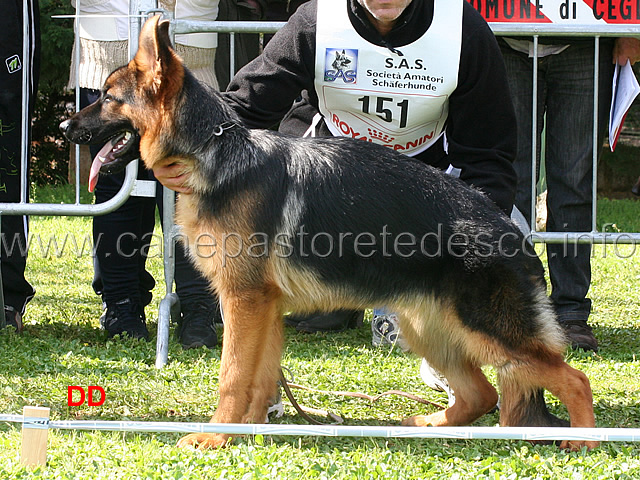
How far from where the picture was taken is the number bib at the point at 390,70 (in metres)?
3.60

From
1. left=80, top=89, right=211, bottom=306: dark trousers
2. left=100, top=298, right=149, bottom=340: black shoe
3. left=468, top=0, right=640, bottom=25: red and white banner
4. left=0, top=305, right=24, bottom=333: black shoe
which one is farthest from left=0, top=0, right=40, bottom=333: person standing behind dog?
left=468, top=0, right=640, bottom=25: red and white banner

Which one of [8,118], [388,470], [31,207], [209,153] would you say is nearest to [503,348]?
[388,470]

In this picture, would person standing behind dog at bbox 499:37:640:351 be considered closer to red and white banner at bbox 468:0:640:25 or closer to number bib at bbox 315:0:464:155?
red and white banner at bbox 468:0:640:25

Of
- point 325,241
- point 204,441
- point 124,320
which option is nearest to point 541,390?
point 325,241

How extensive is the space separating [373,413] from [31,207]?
2.23 metres

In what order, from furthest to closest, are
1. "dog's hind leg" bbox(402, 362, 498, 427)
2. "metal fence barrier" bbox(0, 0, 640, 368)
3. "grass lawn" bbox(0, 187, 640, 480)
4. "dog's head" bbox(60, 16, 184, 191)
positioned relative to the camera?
"metal fence barrier" bbox(0, 0, 640, 368), "dog's hind leg" bbox(402, 362, 498, 427), "dog's head" bbox(60, 16, 184, 191), "grass lawn" bbox(0, 187, 640, 480)

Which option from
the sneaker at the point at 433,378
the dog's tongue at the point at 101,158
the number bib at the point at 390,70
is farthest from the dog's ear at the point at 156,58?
the sneaker at the point at 433,378

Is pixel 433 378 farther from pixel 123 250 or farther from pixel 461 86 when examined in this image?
pixel 123 250

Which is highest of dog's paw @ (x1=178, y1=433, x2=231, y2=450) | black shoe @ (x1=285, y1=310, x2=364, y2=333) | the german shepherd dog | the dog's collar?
the dog's collar

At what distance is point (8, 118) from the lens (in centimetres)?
461

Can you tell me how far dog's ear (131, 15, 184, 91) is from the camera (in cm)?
303

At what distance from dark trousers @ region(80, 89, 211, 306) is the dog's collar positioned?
1517mm

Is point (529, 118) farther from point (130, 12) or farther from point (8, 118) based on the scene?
point (8, 118)

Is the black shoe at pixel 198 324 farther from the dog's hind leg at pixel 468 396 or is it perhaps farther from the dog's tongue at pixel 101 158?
the dog's hind leg at pixel 468 396
